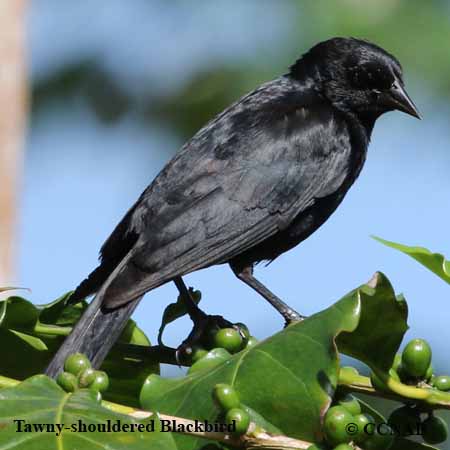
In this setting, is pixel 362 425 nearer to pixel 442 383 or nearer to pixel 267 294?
pixel 442 383

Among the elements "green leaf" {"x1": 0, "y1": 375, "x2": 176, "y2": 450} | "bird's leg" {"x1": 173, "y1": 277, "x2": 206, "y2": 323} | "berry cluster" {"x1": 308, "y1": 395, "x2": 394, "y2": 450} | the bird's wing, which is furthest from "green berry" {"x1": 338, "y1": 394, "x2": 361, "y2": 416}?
the bird's wing

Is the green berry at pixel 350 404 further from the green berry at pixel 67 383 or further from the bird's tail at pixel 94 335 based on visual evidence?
the bird's tail at pixel 94 335

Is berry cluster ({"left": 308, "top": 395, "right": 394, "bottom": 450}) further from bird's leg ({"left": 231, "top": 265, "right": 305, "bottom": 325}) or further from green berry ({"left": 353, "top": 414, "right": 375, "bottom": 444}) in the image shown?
bird's leg ({"left": 231, "top": 265, "right": 305, "bottom": 325})

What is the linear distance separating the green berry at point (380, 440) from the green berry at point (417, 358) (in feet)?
0.53

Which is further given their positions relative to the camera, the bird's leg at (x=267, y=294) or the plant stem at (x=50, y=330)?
the bird's leg at (x=267, y=294)

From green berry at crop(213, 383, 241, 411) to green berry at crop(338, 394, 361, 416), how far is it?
0.25 m

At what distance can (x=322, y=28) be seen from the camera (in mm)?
8062

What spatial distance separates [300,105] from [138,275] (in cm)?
154

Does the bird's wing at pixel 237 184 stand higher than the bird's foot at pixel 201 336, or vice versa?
the bird's wing at pixel 237 184

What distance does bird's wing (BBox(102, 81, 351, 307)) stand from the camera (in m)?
4.00

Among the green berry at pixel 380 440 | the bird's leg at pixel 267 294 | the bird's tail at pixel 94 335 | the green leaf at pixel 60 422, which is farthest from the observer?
the bird's leg at pixel 267 294

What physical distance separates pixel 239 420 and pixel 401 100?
3.16m

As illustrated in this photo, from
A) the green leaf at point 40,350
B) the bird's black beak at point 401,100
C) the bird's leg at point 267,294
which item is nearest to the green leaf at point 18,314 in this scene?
the green leaf at point 40,350

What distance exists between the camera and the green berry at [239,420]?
1.97 m
